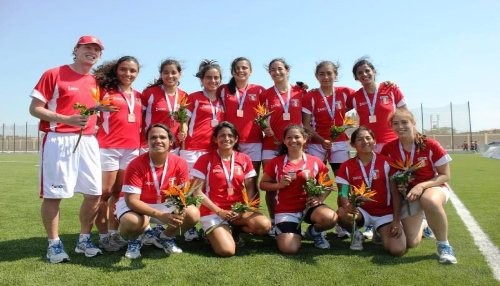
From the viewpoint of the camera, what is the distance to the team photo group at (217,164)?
4.83m

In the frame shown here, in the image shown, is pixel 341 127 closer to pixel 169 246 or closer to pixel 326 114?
pixel 326 114

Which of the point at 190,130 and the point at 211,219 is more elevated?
the point at 190,130

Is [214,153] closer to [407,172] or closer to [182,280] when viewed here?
[182,280]

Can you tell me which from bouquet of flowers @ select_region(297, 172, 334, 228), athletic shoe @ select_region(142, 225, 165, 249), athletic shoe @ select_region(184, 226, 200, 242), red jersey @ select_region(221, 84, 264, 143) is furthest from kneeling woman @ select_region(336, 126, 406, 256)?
athletic shoe @ select_region(142, 225, 165, 249)

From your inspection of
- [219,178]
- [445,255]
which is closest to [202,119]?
[219,178]

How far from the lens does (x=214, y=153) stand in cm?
562

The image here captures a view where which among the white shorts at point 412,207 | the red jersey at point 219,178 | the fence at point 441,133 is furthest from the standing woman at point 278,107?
the fence at point 441,133

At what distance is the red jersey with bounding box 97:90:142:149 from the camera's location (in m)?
5.52

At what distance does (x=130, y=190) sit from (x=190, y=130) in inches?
67.6

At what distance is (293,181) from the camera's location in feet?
18.0

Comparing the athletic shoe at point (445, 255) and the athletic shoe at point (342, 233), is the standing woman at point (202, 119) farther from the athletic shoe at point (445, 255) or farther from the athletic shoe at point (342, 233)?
the athletic shoe at point (445, 255)

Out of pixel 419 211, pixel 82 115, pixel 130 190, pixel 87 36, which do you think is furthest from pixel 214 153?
pixel 419 211

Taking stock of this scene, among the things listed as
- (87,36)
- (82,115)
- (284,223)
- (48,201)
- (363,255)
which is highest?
(87,36)

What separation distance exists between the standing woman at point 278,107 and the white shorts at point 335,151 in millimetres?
472
